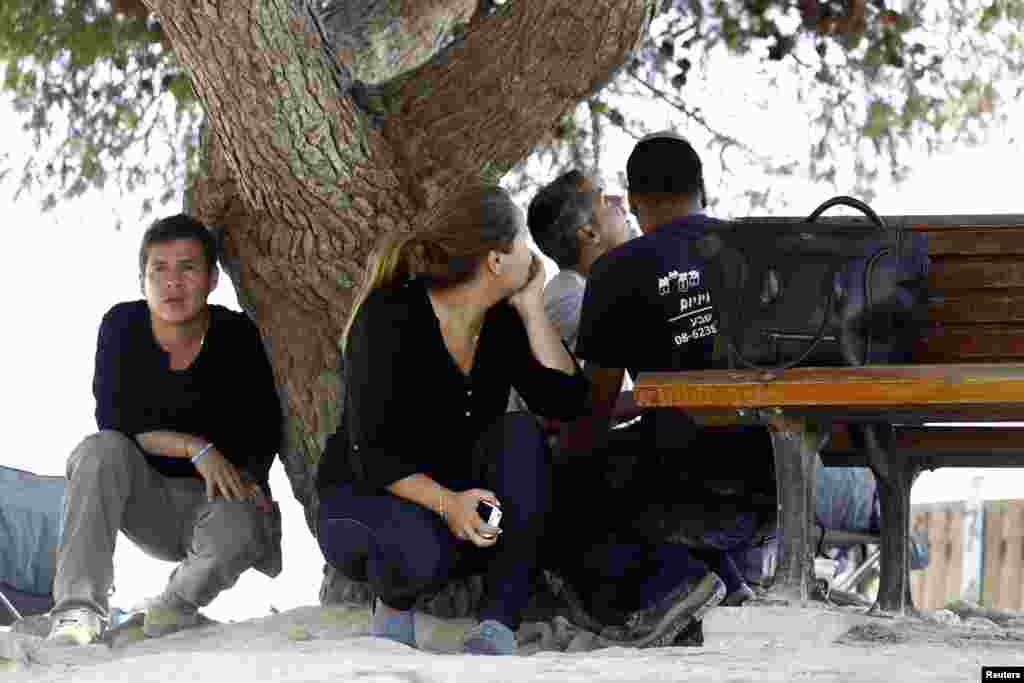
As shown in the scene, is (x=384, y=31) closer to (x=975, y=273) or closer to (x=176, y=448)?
(x=176, y=448)

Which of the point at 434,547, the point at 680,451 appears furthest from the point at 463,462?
the point at 680,451

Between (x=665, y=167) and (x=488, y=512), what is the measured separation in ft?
3.73

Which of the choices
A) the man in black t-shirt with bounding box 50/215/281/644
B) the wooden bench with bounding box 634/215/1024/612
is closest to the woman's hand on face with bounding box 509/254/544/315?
the wooden bench with bounding box 634/215/1024/612

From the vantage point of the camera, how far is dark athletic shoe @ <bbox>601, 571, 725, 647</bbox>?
4516 millimetres

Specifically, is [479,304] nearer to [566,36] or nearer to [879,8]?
[566,36]

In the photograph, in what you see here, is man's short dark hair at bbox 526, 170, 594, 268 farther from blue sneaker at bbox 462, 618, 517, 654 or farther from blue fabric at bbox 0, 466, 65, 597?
blue fabric at bbox 0, 466, 65, 597

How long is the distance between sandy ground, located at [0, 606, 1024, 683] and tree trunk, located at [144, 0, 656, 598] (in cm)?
126

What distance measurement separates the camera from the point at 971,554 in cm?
1145

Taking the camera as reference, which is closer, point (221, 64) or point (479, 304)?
point (479, 304)

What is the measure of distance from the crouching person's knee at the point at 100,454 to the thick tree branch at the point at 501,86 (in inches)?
48.3

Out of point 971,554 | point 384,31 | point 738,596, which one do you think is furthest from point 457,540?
point 971,554

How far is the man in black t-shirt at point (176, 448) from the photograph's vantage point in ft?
16.3

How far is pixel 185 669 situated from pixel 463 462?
1317mm

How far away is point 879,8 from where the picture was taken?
328 inches
